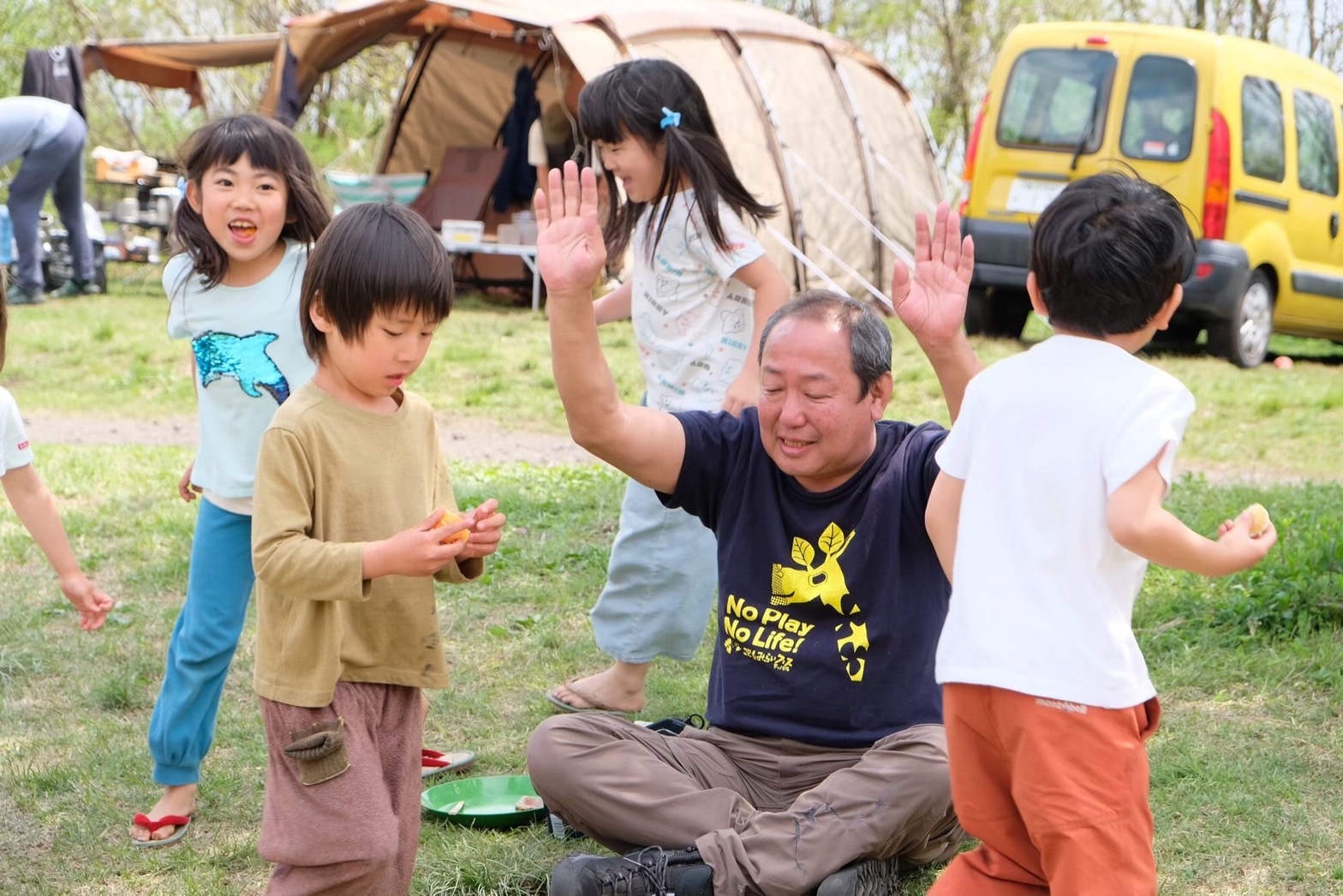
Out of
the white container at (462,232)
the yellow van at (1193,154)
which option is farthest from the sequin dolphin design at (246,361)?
the white container at (462,232)

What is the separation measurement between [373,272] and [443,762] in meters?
1.58

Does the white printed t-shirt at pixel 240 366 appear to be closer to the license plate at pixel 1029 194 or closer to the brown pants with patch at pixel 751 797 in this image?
the brown pants with patch at pixel 751 797

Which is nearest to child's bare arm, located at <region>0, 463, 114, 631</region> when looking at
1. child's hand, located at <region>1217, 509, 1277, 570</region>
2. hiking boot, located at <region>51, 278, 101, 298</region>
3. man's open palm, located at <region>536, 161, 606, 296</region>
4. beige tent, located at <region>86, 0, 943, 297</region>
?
man's open palm, located at <region>536, 161, 606, 296</region>

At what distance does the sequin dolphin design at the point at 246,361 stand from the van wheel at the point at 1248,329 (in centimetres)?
863

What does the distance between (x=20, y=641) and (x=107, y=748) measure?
99 cm

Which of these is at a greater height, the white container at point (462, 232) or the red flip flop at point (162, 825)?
the red flip flop at point (162, 825)

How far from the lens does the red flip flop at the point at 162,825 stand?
326cm

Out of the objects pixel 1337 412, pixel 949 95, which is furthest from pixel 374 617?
pixel 949 95

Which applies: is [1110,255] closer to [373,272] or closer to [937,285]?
[937,285]

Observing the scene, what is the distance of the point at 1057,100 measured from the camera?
35.7ft

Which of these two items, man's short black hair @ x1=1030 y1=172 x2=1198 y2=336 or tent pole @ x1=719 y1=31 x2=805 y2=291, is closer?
man's short black hair @ x1=1030 y1=172 x2=1198 y2=336

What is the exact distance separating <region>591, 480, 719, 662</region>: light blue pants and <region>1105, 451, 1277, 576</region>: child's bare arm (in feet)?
6.69

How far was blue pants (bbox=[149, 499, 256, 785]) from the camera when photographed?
3.23 meters

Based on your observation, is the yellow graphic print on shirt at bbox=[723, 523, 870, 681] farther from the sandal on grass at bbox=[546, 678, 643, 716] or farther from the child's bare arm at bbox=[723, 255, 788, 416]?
the sandal on grass at bbox=[546, 678, 643, 716]
